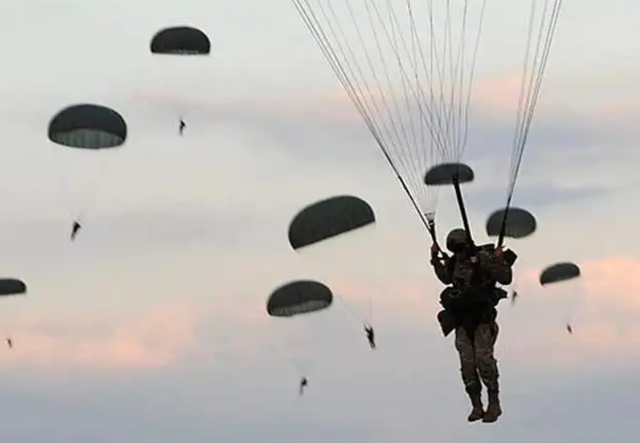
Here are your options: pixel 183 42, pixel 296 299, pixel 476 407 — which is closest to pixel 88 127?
pixel 183 42

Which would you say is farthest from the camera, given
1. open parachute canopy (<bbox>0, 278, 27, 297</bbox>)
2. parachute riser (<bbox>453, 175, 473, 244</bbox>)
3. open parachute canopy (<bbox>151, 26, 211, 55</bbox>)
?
open parachute canopy (<bbox>0, 278, 27, 297</bbox>)

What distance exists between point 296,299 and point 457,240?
913cm

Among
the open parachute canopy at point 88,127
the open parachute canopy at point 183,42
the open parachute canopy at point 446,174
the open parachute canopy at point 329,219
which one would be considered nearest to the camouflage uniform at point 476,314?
the open parachute canopy at point 446,174

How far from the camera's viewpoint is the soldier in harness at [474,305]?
26438mm

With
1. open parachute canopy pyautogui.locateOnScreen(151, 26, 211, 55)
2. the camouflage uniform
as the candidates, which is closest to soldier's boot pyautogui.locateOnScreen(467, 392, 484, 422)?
the camouflage uniform

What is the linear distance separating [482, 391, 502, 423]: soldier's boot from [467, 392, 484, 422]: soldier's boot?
0.07 meters

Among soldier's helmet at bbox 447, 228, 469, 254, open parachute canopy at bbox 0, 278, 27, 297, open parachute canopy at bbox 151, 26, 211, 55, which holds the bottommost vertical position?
soldier's helmet at bbox 447, 228, 469, 254

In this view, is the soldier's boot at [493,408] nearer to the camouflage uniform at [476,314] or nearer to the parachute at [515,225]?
the camouflage uniform at [476,314]

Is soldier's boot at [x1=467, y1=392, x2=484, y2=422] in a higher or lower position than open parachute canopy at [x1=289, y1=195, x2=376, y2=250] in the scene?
lower

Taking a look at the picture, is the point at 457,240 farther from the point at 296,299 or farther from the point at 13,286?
the point at 13,286

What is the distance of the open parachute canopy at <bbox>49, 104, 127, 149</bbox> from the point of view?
3403 centimetres

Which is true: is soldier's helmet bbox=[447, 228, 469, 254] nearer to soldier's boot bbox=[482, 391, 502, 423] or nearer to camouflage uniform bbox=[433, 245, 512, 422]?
camouflage uniform bbox=[433, 245, 512, 422]

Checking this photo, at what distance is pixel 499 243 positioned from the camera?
2653cm

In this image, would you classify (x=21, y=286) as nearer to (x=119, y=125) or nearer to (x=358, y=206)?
(x=119, y=125)
